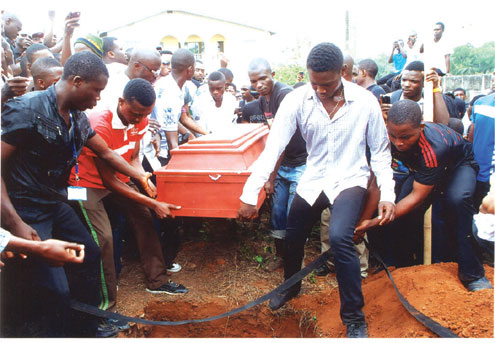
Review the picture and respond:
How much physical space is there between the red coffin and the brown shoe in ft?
3.58

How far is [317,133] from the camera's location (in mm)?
2852

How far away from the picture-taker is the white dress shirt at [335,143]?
2.78 meters

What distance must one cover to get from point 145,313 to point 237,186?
1394 millimetres

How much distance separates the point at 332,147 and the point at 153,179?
2024 millimetres

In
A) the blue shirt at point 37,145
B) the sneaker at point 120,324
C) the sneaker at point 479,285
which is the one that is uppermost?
the blue shirt at point 37,145

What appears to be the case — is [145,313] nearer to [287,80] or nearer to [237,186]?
[237,186]

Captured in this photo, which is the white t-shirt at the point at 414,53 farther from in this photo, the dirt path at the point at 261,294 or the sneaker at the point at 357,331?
the sneaker at the point at 357,331

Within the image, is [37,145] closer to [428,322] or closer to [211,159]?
[211,159]

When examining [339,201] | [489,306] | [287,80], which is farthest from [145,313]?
[287,80]

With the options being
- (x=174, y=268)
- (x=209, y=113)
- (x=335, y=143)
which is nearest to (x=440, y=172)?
(x=335, y=143)

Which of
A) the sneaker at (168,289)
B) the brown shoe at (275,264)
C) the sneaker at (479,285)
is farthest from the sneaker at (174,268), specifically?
the sneaker at (479,285)

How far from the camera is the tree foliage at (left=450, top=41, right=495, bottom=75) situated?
25913mm

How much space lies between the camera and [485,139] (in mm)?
3740

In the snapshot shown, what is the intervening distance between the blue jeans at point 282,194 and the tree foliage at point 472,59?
83.9 feet
